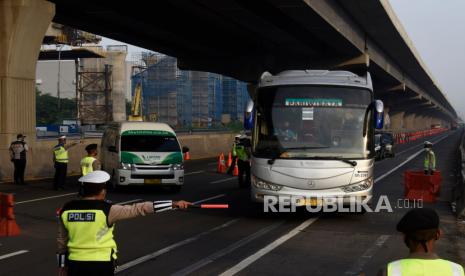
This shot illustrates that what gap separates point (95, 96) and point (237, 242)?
9038 centimetres

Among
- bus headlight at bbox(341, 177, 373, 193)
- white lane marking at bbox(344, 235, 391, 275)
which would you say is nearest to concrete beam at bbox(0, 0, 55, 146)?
bus headlight at bbox(341, 177, 373, 193)

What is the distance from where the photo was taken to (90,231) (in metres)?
4.61

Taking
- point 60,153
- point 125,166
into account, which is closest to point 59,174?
point 60,153

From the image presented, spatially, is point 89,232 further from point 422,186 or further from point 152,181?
point 422,186

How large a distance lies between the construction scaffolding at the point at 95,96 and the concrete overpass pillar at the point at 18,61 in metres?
74.8

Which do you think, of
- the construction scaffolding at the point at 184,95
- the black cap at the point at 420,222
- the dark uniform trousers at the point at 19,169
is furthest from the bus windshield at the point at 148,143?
the construction scaffolding at the point at 184,95

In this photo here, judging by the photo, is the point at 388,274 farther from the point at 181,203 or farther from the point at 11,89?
the point at 11,89

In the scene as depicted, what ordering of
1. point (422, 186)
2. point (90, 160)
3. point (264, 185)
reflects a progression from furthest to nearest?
point (422, 186), point (90, 160), point (264, 185)

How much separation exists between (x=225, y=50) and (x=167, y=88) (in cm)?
5306

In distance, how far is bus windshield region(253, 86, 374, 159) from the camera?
1235 cm

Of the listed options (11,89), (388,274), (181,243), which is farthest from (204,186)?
(388,274)

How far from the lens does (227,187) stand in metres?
19.7

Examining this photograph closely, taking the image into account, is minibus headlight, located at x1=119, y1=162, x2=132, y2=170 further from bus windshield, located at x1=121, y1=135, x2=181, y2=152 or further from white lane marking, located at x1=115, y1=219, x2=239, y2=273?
white lane marking, located at x1=115, y1=219, x2=239, y2=273

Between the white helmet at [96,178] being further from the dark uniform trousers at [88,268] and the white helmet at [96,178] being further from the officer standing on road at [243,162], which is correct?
the officer standing on road at [243,162]
